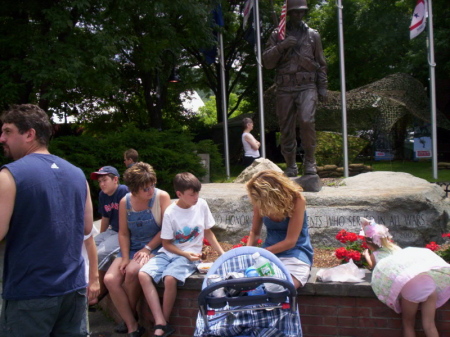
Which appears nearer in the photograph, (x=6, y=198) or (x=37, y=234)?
(x=6, y=198)

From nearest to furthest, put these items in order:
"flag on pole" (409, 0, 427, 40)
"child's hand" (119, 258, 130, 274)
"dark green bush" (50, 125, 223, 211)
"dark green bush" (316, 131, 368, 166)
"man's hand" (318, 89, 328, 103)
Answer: "child's hand" (119, 258, 130, 274), "man's hand" (318, 89, 328, 103), "dark green bush" (50, 125, 223, 211), "flag on pole" (409, 0, 427, 40), "dark green bush" (316, 131, 368, 166)

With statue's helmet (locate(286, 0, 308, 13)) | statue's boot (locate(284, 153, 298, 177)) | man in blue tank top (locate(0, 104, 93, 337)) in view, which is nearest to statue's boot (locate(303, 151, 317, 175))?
statue's boot (locate(284, 153, 298, 177))

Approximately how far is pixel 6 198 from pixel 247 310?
1.53 meters

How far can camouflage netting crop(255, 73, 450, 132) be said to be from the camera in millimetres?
19438

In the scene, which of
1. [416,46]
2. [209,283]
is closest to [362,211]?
[209,283]

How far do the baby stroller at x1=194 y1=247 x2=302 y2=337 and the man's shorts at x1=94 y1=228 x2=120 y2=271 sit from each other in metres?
2.08

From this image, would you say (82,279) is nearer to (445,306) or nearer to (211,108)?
(445,306)

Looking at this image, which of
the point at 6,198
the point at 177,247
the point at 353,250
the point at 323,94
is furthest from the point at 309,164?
the point at 6,198

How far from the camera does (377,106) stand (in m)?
19.6

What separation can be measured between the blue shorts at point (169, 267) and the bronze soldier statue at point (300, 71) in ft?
11.3

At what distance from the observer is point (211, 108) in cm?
5866

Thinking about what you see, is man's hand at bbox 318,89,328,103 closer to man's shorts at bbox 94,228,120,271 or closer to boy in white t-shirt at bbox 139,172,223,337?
boy in white t-shirt at bbox 139,172,223,337

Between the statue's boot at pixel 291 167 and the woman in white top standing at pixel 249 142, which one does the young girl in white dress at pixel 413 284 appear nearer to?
the statue's boot at pixel 291 167

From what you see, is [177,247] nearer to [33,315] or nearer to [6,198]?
[33,315]
